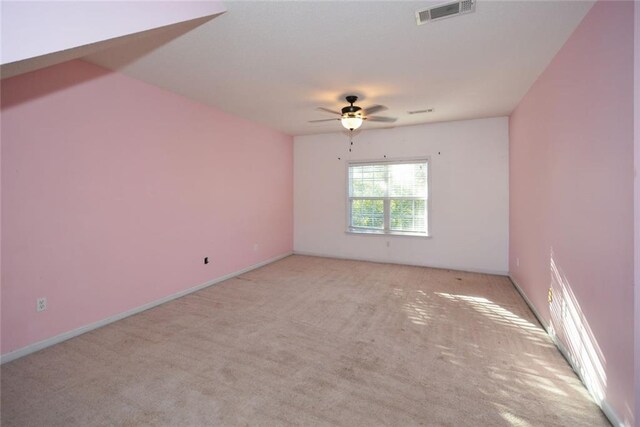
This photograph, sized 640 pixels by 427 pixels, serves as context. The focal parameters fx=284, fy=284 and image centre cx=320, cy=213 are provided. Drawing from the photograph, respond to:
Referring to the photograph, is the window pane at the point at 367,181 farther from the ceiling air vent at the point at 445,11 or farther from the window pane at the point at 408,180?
the ceiling air vent at the point at 445,11

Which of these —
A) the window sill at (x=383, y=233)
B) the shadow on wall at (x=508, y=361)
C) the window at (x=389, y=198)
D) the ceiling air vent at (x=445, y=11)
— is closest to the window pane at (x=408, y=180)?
the window at (x=389, y=198)

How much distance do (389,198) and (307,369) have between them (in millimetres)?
3886

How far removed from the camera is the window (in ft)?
17.2

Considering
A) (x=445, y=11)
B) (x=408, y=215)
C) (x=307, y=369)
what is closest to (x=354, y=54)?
(x=445, y=11)

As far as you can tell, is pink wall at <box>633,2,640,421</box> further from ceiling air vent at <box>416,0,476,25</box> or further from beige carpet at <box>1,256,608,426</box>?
ceiling air vent at <box>416,0,476,25</box>

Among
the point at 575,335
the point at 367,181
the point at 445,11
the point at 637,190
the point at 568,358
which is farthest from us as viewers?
the point at 367,181

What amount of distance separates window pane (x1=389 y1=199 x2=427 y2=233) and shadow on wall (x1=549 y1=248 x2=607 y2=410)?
266 cm

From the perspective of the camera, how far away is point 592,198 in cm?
184

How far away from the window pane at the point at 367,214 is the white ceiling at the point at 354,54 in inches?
84.0

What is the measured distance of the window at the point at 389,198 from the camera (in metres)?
5.24

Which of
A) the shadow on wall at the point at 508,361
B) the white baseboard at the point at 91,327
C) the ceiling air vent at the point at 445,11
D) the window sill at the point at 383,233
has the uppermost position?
the ceiling air vent at the point at 445,11

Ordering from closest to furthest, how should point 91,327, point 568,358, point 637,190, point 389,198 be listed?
point 637,190 → point 568,358 → point 91,327 → point 389,198

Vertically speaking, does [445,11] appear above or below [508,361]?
above

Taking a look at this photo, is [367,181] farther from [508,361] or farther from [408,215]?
[508,361]
